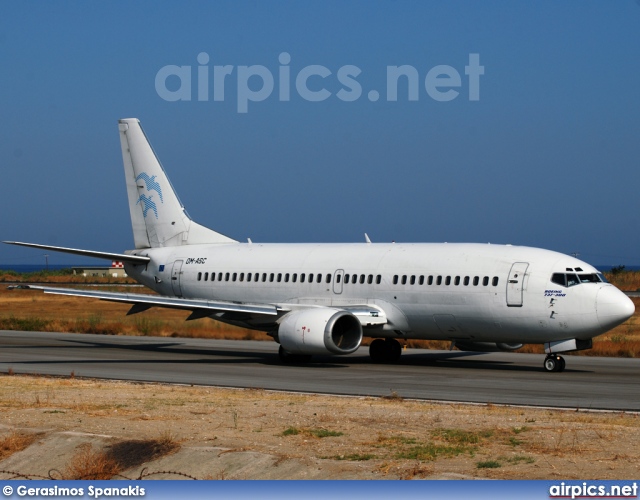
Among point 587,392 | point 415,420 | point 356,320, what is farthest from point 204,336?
point 415,420

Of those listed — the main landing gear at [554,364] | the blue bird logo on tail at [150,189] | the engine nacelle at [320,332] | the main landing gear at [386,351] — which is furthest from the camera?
the blue bird logo on tail at [150,189]

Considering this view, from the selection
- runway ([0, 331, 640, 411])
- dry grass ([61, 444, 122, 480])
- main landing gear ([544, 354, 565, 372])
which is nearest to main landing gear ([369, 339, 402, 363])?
runway ([0, 331, 640, 411])

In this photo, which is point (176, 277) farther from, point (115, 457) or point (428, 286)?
point (115, 457)

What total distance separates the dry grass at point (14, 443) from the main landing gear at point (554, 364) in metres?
16.8

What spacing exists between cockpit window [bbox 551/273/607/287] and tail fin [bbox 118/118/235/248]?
13.9 meters

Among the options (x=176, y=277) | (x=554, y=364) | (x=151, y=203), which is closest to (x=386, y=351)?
(x=554, y=364)

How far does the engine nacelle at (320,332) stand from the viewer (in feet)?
96.1

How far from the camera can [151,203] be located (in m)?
39.1

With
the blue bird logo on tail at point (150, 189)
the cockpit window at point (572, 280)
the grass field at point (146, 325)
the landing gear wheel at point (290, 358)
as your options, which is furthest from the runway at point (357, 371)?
the blue bird logo on tail at point (150, 189)

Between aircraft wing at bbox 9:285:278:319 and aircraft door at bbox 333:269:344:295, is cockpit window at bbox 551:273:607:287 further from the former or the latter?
aircraft wing at bbox 9:285:278:319

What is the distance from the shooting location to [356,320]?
1181 inches

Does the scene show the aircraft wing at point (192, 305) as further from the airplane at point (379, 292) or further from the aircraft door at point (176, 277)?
the aircraft door at point (176, 277)

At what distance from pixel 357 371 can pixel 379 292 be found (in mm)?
3301

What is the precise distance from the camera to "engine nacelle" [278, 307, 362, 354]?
29281 millimetres
